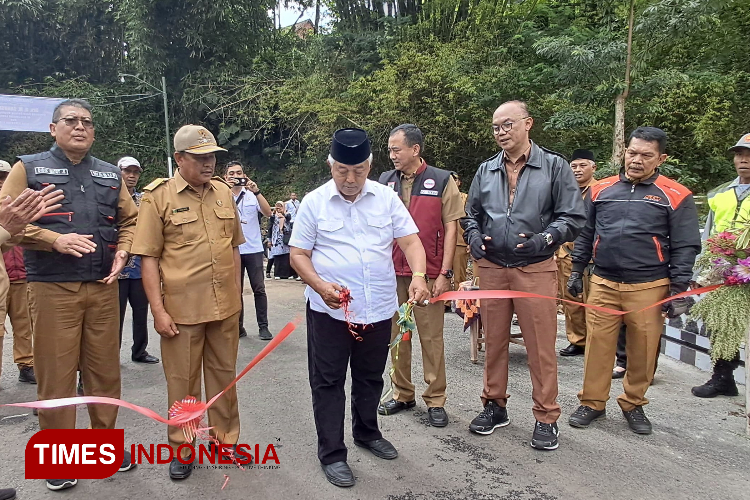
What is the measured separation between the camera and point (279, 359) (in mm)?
5879

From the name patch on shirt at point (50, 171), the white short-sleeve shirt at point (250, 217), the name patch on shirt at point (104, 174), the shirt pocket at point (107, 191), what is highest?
the name patch on shirt at point (50, 171)

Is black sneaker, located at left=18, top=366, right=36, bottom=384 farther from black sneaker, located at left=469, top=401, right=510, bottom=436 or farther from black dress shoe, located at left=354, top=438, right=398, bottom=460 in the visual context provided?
black sneaker, located at left=469, top=401, right=510, bottom=436

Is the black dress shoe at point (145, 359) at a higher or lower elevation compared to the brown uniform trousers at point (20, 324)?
lower

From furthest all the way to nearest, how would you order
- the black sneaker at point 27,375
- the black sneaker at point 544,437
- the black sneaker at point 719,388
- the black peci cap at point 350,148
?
the black sneaker at point 27,375
the black sneaker at point 719,388
the black sneaker at point 544,437
the black peci cap at point 350,148

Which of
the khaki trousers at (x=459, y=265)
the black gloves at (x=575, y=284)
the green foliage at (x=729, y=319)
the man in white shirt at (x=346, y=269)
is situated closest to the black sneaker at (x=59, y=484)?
the man in white shirt at (x=346, y=269)

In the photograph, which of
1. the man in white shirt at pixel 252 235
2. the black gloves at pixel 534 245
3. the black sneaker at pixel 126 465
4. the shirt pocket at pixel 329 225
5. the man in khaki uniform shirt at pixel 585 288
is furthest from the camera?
the man in white shirt at pixel 252 235

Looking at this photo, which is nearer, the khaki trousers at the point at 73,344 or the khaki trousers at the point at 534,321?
the khaki trousers at the point at 73,344

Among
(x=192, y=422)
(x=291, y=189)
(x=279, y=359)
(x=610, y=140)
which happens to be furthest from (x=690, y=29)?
(x=291, y=189)

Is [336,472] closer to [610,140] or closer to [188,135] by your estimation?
[188,135]

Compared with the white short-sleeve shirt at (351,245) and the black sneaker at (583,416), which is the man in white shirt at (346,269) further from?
the black sneaker at (583,416)

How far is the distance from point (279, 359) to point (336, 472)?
2.71 meters

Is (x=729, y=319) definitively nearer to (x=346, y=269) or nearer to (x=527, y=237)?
(x=527, y=237)

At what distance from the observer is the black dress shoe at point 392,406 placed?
435cm

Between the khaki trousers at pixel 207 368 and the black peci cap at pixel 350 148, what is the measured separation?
127 centimetres
